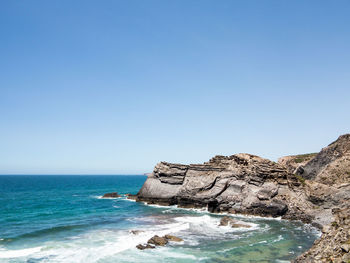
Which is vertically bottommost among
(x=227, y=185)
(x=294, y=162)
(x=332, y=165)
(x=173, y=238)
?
(x=173, y=238)

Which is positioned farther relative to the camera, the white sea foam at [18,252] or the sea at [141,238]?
the white sea foam at [18,252]

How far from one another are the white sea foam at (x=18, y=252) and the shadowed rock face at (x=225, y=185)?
35071 mm

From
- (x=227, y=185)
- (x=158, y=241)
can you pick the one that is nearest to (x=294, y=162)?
(x=227, y=185)

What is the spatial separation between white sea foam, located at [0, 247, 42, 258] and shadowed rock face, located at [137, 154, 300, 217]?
115ft

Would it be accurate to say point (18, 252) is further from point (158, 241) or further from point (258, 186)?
point (258, 186)

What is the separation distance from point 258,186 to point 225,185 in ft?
22.8

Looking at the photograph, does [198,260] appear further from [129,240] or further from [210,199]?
[210,199]

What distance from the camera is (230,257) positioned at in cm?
2658

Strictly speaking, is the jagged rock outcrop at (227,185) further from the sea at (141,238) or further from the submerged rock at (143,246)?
the submerged rock at (143,246)

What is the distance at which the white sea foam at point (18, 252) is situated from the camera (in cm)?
2741

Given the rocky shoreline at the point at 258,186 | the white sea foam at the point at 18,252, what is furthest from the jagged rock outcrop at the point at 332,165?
the white sea foam at the point at 18,252

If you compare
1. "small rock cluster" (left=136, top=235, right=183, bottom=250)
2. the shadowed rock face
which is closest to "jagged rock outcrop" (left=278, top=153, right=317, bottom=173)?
the shadowed rock face

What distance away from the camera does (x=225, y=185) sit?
57.4m

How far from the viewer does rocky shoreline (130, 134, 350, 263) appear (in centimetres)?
4728
